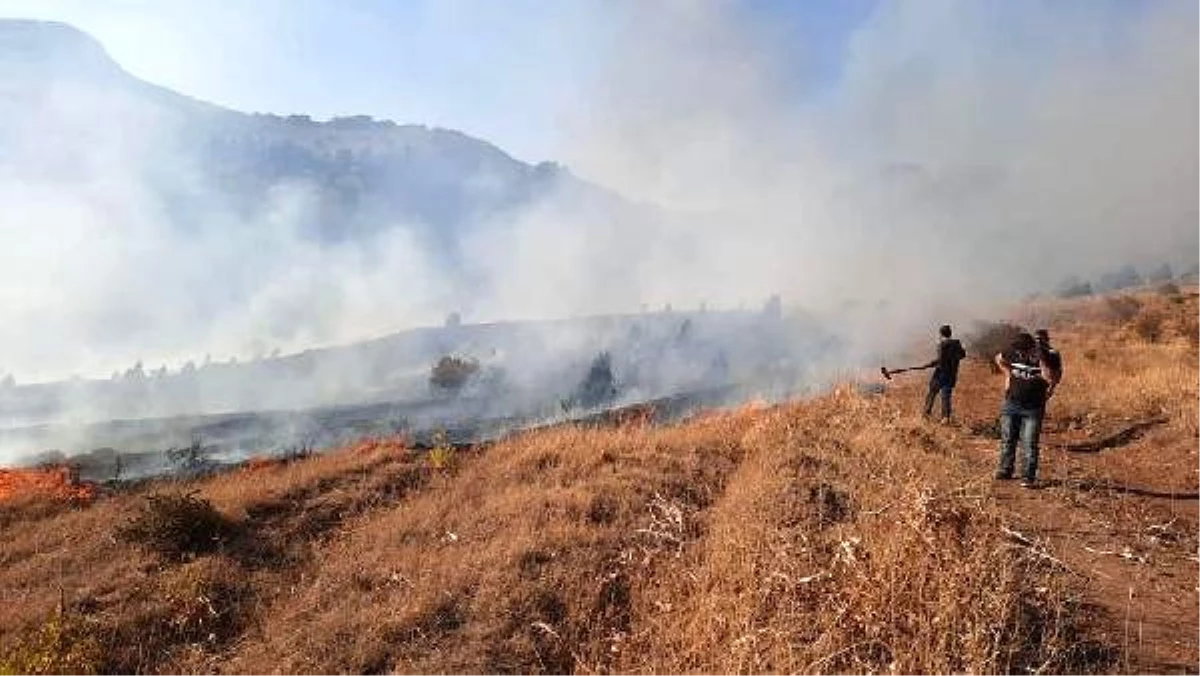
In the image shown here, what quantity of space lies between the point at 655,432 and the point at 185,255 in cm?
4277

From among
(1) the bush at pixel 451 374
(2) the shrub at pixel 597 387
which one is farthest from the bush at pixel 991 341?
(1) the bush at pixel 451 374

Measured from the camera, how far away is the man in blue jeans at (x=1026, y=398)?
10.5 meters

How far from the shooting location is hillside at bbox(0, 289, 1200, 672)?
546 cm

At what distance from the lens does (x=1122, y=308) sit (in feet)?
134

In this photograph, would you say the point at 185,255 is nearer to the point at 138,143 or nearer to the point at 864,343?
the point at 138,143

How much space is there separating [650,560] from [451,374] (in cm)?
2545

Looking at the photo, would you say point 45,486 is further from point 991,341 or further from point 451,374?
point 991,341

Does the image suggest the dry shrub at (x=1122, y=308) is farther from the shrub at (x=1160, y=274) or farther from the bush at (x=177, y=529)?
the bush at (x=177, y=529)

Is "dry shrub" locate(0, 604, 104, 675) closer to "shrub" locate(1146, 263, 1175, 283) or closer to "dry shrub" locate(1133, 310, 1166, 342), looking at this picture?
"dry shrub" locate(1133, 310, 1166, 342)

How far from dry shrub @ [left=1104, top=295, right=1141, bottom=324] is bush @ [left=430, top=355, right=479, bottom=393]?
26238 mm

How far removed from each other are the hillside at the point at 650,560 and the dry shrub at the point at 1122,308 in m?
28.7

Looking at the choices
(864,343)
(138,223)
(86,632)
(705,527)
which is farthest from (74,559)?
(138,223)

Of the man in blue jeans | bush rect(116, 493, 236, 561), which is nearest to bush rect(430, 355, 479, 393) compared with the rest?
bush rect(116, 493, 236, 561)

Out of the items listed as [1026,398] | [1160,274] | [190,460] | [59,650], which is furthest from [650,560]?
[1160,274]
